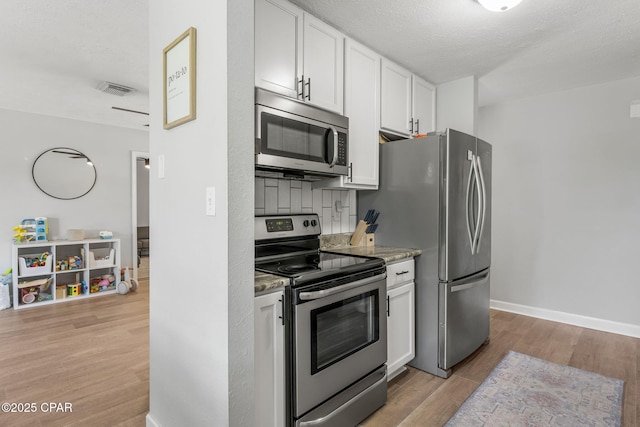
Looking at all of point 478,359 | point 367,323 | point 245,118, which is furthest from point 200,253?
point 478,359

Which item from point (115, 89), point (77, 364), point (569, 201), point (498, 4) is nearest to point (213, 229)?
point (498, 4)

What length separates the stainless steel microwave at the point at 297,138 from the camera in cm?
178

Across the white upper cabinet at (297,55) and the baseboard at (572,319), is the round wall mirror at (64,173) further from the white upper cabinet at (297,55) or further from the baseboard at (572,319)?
the baseboard at (572,319)

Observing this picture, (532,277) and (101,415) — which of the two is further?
(532,277)

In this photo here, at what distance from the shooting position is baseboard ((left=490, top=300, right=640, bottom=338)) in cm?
318

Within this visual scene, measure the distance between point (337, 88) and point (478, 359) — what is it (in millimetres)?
2318

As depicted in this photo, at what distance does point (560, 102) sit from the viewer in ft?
11.5

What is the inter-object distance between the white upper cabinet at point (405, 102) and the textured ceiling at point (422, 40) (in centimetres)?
9

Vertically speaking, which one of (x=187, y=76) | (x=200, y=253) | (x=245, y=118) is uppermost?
(x=187, y=76)

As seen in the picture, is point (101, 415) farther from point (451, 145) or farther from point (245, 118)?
point (451, 145)

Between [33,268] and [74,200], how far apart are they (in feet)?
3.35

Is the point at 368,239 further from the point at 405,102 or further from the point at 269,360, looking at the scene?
the point at 269,360

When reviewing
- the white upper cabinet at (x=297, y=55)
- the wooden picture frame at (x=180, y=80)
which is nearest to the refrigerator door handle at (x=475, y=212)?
the white upper cabinet at (x=297, y=55)

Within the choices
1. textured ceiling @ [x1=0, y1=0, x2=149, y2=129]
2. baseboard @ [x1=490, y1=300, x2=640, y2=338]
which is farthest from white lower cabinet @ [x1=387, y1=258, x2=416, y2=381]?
textured ceiling @ [x1=0, y1=0, x2=149, y2=129]
